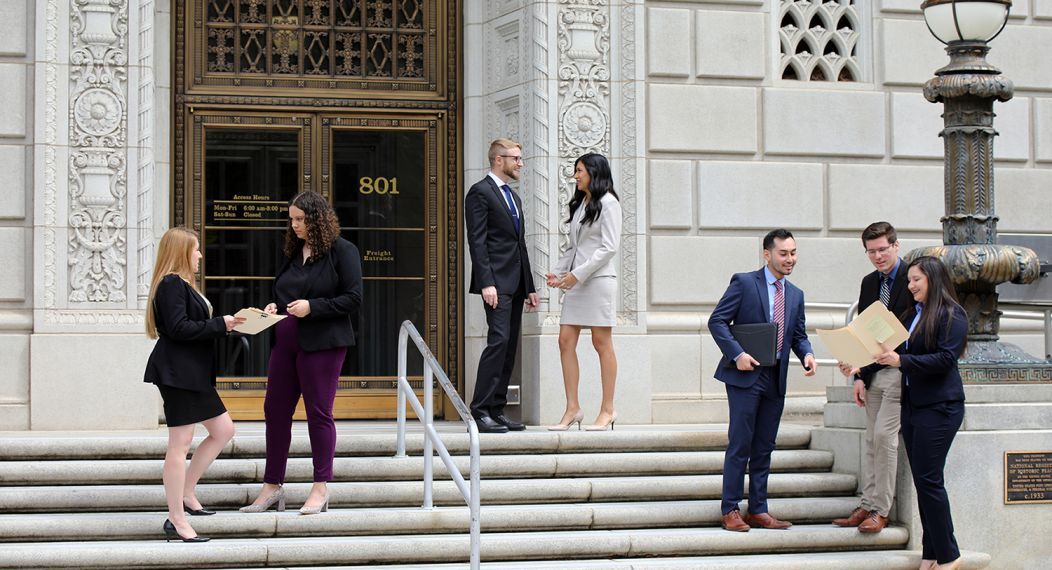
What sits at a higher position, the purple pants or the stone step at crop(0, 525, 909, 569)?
the purple pants

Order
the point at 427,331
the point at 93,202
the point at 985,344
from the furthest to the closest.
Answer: the point at 427,331
the point at 93,202
the point at 985,344

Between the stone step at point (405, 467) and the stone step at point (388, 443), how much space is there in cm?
10

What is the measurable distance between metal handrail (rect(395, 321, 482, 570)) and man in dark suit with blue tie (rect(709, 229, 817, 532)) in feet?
6.03

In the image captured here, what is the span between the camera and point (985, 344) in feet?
35.0

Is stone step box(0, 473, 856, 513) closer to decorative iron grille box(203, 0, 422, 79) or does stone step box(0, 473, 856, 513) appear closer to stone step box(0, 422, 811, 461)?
stone step box(0, 422, 811, 461)

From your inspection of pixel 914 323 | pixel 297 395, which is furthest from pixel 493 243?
pixel 914 323

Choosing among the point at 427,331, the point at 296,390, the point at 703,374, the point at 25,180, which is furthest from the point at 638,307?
the point at 25,180

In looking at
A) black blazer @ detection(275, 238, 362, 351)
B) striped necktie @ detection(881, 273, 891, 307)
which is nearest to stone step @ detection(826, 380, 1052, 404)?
striped necktie @ detection(881, 273, 891, 307)

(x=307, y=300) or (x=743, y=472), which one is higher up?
(x=307, y=300)

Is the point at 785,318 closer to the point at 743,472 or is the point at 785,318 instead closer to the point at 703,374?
the point at 743,472

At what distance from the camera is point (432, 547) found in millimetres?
9398

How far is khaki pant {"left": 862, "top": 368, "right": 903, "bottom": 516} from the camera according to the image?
9.88 m

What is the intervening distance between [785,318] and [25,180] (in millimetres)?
6880

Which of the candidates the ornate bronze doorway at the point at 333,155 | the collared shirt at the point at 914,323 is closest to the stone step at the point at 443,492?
the collared shirt at the point at 914,323
